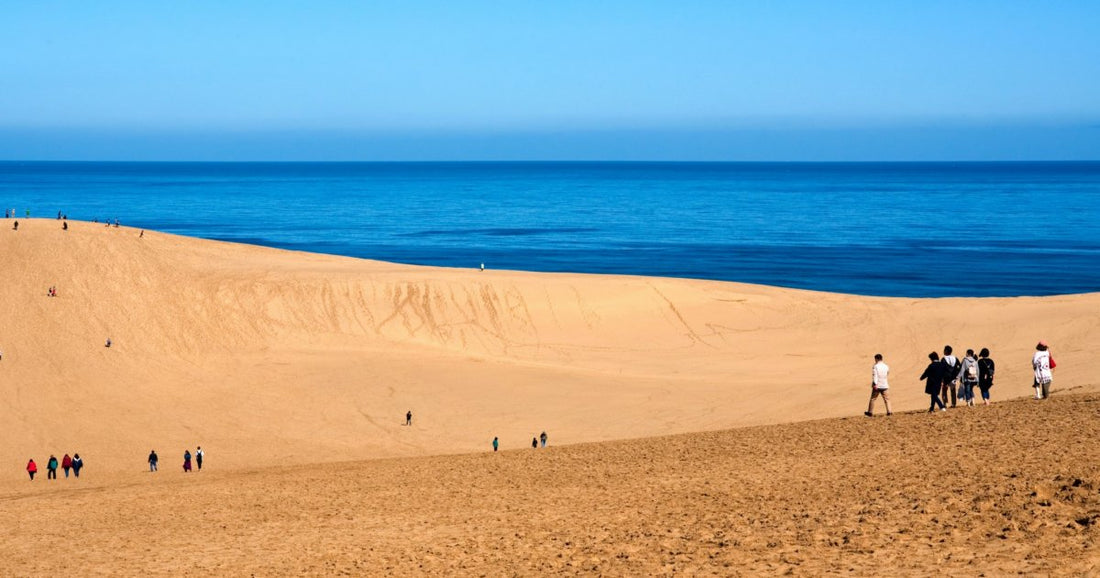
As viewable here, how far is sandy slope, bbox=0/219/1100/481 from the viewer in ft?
94.4

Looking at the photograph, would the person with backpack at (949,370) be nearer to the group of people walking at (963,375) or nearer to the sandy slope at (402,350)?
the group of people walking at (963,375)

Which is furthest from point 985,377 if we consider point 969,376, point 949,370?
point 949,370

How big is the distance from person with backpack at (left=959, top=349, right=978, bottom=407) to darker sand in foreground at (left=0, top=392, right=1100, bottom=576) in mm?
512

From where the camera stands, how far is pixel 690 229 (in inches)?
3784

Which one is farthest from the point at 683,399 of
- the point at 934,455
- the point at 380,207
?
the point at 380,207

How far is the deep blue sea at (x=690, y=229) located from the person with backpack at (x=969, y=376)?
36039mm

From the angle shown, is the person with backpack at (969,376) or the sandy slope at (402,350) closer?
the person with backpack at (969,376)

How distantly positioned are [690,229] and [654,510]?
8200 centimetres

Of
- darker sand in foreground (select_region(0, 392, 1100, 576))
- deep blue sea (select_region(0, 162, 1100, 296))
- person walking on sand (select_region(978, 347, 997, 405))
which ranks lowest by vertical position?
darker sand in foreground (select_region(0, 392, 1100, 576))

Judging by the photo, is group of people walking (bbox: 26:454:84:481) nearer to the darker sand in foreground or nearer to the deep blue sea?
the darker sand in foreground

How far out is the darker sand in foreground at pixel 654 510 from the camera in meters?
12.1

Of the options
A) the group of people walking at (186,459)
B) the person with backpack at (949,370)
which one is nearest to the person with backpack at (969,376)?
the person with backpack at (949,370)

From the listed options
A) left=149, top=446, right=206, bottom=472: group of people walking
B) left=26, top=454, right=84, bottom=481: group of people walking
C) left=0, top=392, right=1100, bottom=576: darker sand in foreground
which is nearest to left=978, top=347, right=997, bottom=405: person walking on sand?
left=0, top=392, right=1100, bottom=576: darker sand in foreground

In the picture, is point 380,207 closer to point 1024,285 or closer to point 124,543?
point 1024,285
